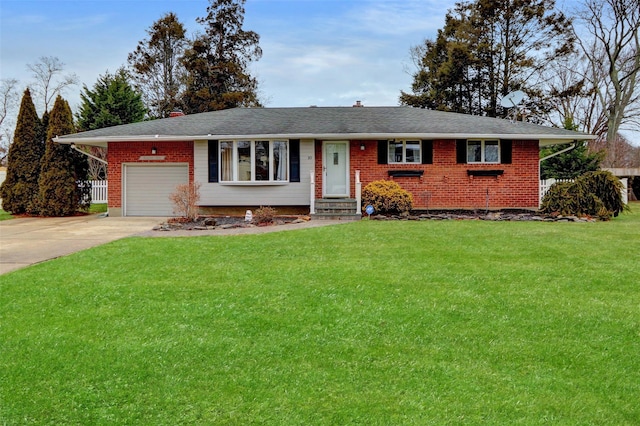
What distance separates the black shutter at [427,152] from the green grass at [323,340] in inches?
353

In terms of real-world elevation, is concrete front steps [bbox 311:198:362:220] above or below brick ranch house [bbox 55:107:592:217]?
below

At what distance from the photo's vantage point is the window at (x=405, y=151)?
53.5 ft

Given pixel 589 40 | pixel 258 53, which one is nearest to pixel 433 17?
pixel 589 40

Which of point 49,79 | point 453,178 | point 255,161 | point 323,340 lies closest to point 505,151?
point 453,178

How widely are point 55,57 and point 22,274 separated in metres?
34.4

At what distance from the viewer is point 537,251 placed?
7.95m

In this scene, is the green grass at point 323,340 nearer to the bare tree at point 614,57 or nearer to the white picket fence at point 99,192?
the white picket fence at point 99,192

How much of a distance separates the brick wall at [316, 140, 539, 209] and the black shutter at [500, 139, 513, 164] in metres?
0.16

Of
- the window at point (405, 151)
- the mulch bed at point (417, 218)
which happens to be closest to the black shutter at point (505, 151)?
the mulch bed at point (417, 218)

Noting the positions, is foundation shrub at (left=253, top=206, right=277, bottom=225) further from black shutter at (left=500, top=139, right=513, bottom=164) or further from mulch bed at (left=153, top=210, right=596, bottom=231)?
black shutter at (left=500, top=139, right=513, bottom=164)

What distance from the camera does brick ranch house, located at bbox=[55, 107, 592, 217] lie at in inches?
622

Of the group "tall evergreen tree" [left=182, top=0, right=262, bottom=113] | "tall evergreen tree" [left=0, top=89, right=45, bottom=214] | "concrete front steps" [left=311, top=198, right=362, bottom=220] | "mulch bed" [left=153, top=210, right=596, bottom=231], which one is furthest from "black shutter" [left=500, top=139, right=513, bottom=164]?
"tall evergreen tree" [left=182, top=0, right=262, bottom=113]

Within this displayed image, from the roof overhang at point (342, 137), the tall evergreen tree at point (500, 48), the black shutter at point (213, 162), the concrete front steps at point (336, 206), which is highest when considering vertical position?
the tall evergreen tree at point (500, 48)

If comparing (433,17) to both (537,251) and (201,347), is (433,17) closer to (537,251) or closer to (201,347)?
(537,251)
